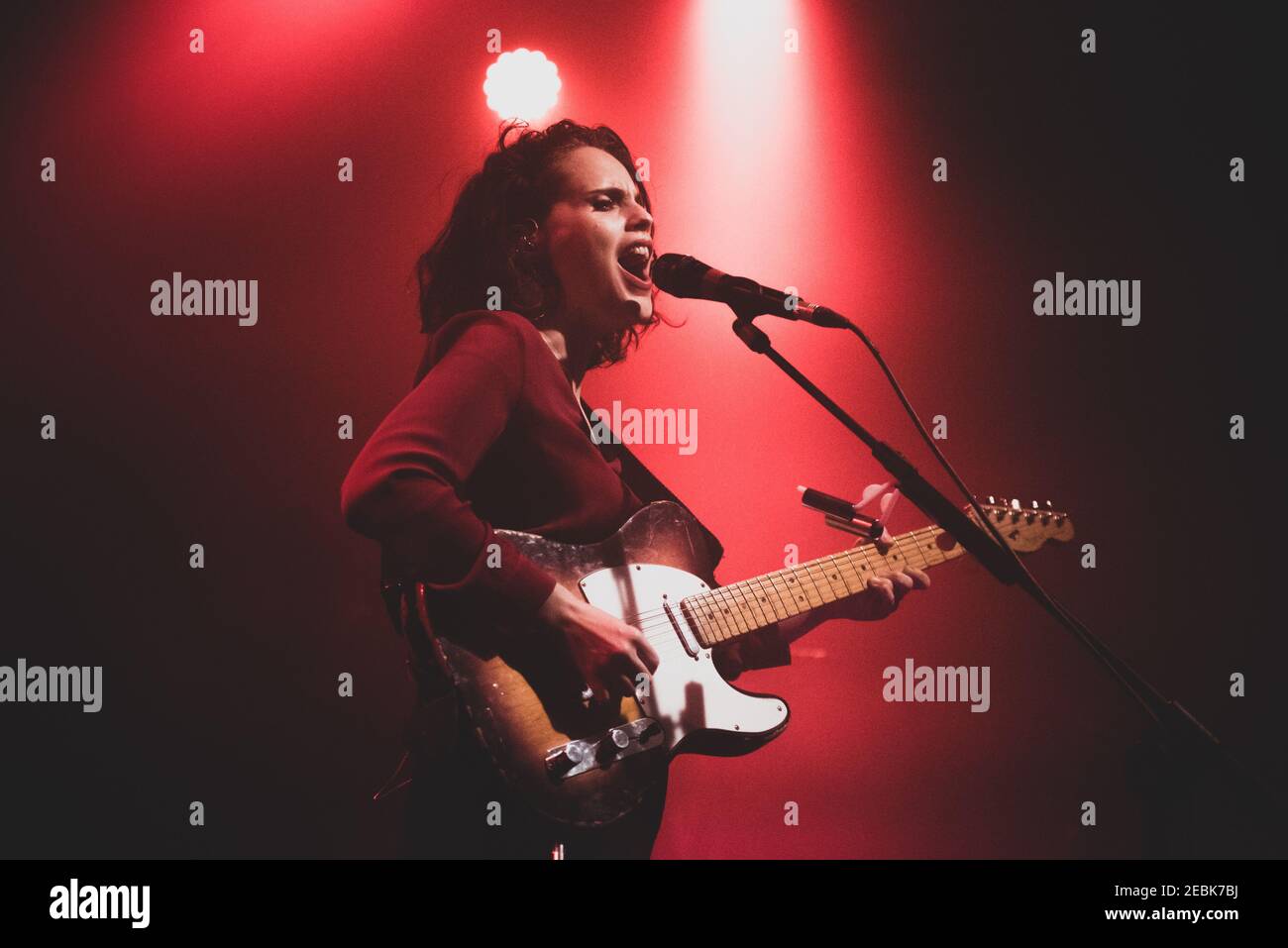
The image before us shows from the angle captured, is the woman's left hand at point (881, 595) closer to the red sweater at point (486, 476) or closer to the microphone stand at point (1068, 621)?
the red sweater at point (486, 476)

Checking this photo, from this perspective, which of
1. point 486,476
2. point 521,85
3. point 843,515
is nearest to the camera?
point 843,515

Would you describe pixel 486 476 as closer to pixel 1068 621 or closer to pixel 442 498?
pixel 442 498

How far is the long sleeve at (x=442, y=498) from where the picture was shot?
1979 millimetres

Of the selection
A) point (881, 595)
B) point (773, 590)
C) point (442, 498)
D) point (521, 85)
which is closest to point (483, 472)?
point (442, 498)

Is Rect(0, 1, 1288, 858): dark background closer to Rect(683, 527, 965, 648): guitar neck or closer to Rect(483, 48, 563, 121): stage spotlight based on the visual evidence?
Rect(483, 48, 563, 121): stage spotlight

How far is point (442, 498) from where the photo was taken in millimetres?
1996

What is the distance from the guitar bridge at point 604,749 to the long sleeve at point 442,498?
285mm

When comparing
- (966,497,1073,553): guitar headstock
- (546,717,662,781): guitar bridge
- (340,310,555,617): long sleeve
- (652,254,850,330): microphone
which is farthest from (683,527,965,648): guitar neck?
(652,254,850,330): microphone

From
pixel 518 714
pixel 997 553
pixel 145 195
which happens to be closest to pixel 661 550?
pixel 518 714

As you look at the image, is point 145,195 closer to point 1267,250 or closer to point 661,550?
point 661,550

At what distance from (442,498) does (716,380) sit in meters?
0.98

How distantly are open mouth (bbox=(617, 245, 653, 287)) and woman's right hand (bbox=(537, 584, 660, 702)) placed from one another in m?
0.87

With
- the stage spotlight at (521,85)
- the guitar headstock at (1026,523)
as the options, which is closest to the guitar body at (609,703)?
the guitar headstock at (1026,523)

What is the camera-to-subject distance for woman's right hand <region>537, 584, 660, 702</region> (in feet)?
6.66
